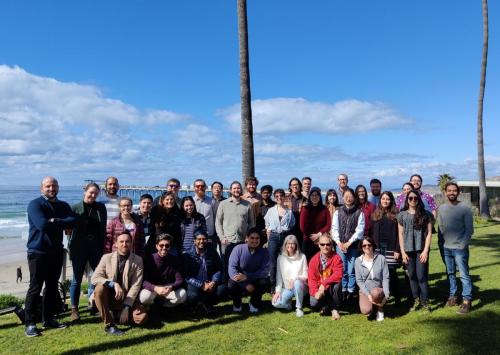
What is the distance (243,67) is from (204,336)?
6021 mm

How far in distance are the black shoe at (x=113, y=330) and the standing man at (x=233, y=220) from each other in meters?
2.18

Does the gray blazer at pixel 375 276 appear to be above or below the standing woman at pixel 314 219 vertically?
below

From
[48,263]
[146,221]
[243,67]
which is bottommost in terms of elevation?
[48,263]

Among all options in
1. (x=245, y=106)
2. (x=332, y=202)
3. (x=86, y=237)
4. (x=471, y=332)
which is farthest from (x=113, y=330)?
(x=245, y=106)

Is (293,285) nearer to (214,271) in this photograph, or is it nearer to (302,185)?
(214,271)

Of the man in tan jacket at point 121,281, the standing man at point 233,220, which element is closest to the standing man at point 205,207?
the standing man at point 233,220

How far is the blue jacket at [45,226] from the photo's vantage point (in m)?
5.12

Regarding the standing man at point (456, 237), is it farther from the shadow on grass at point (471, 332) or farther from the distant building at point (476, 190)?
the distant building at point (476, 190)

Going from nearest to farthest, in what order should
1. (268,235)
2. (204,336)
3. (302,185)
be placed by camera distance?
(204,336) < (268,235) < (302,185)

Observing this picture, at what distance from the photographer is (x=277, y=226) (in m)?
6.76

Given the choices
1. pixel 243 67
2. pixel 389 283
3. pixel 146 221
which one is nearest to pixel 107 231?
pixel 146 221

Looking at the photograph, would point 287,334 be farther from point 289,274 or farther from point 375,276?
point 375,276

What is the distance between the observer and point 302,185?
25.7 feet

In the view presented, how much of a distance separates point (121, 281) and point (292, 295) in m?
2.55
